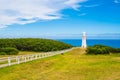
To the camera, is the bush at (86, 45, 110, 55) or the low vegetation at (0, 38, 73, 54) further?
the low vegetation at (0, 38, 73, 54)

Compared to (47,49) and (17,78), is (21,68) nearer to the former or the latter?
(17,78)

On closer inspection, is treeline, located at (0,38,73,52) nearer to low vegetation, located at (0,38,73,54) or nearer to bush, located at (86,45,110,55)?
low vegetation, located at (0,38,73,54)

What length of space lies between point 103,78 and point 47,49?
185 feet

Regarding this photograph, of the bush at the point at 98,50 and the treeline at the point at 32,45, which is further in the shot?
the treeline at the point at 32,45

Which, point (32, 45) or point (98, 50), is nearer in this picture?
point (98, 50)

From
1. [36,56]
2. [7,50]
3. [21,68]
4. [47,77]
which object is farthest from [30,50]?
[47,77]

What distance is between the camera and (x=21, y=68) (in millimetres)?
25516

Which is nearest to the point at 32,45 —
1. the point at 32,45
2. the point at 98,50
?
the point at 32,45

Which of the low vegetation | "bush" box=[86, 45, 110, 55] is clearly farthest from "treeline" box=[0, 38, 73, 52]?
"bush" box=[86, 45, 110, 55]

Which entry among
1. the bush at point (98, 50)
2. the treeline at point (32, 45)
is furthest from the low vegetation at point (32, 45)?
the bush at point (98, 50)

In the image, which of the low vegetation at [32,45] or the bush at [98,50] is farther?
the low vegetation at [32,45]

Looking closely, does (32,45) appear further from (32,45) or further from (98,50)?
(98,50)

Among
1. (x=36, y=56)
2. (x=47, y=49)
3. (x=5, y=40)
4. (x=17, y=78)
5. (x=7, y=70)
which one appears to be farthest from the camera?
(x=5, y=40)

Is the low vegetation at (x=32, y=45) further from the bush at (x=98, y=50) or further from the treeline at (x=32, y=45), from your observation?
the bush at (x=98, y=50)
